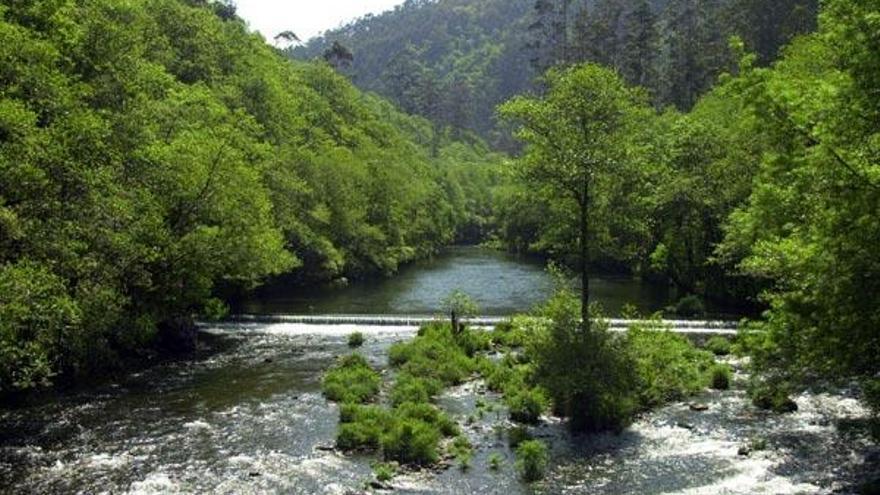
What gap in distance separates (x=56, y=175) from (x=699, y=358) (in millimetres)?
29014

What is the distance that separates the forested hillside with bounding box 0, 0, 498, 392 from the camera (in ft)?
95.8

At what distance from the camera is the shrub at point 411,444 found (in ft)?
84.1

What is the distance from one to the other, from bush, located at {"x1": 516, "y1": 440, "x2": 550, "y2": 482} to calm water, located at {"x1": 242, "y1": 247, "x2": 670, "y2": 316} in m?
32.0

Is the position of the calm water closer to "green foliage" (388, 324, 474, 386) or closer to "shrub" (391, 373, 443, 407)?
"green foliage" (388, 324, 474, 386)

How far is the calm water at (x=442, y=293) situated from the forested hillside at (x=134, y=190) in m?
3.93

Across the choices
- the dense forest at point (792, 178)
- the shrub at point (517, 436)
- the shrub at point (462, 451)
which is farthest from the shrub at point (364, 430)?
the dense forest at point (792, 178)

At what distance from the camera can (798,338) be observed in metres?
21.8

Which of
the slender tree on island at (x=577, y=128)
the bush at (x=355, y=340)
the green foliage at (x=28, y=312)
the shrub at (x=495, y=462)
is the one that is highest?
the slender tree on island at (x=577, y=128)

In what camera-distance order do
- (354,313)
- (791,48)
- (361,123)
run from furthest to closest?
1. (361,123)
2. (791,48)
3. (354,313)

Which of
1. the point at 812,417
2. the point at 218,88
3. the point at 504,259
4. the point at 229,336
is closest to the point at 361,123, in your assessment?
the point at 504,259

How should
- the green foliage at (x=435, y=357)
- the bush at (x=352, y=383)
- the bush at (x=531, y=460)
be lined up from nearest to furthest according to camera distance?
the bush at (x=531, y=460)
the bush at (x=352, y=383)
the green foliage at (x=435, y=357)

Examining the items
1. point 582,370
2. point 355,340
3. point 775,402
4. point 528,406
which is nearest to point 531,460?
point 528,406

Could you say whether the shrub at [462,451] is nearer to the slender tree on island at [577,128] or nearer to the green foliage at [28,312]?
the slender tree on island at [577,128]

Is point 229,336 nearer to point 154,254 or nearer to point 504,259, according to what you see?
point 154,254
